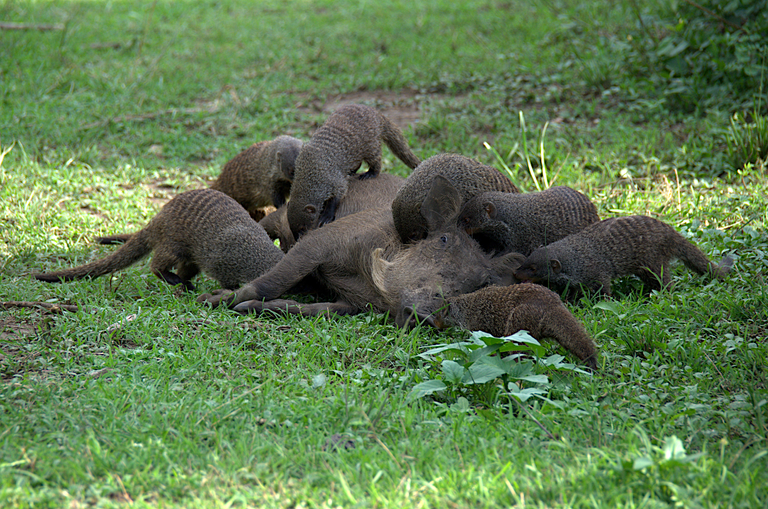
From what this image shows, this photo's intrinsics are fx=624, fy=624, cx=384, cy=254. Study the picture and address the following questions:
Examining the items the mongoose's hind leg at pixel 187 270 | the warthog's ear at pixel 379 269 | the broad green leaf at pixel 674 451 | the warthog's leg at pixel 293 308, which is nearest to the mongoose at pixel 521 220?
the warthog's ear at pixel 379 269

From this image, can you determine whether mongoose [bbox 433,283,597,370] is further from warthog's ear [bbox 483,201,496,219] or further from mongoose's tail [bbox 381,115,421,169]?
mongoose's tail [bbox 381,115,421,169]

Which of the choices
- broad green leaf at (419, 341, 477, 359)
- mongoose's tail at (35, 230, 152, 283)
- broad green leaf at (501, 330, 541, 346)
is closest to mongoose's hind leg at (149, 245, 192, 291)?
mongoose's tail at (35, 230, 152, 283)

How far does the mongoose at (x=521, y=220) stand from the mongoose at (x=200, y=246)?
1331mm

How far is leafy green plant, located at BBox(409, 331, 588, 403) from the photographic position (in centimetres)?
268

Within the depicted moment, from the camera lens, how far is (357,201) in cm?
457

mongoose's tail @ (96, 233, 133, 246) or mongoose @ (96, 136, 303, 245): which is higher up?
mongoose @ (96, 136, 303, 245)

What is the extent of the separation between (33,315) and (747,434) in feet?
11.4

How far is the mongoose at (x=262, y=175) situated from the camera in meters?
4.99

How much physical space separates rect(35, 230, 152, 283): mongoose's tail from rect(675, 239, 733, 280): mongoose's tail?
3412 mm

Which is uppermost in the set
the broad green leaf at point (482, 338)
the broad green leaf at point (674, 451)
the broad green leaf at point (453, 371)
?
the broad green leaf at point (674, 451)

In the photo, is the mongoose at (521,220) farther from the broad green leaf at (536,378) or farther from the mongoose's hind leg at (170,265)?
the mongoose's hind leg at (170,265)

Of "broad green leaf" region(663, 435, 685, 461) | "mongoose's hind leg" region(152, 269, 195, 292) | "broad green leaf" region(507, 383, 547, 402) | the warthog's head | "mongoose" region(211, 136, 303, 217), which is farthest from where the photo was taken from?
"mongoose" region(211, 136, 303, 217)

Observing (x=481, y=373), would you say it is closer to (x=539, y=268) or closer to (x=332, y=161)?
(x=539, y=268)

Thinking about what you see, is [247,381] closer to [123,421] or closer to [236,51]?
[123,421]
